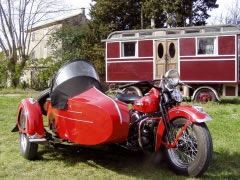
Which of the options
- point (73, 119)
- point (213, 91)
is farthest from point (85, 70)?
point (213, 91)

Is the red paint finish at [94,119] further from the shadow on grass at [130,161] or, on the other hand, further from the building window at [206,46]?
the building window at [206,46]

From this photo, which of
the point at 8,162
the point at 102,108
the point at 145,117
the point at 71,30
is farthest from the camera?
the point at 71,30

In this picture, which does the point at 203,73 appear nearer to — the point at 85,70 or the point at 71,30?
the point at 85,70

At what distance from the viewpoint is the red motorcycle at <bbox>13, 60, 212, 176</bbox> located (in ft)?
16.6

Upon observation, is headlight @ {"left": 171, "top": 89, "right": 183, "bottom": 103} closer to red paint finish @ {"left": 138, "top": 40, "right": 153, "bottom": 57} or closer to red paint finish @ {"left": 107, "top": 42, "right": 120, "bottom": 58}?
red paint finish @ {"left": 138, "top": 40, "right": 153, "bottom": 57}

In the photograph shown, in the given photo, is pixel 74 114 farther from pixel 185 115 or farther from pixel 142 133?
pixel 185 115

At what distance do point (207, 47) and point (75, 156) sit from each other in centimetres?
1040

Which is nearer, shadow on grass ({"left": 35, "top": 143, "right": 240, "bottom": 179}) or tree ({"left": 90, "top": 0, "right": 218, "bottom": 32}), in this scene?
shadow on grass ({"left": 35, "top": 143, "right": 240, "bottom": 179})

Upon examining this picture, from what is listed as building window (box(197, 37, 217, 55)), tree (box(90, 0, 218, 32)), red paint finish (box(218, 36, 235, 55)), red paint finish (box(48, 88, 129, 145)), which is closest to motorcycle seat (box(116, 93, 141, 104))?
red paint finish (box(48, 88, 129, 145))

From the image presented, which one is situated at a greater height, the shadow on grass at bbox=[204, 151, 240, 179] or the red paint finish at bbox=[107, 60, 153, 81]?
the red paint finish at bbox=[107, 60, 153, 81]

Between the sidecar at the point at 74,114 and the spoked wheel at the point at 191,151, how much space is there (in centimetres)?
58

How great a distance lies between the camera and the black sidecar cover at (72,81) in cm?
576

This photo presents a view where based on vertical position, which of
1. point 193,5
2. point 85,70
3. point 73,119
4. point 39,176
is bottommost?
point 39,176

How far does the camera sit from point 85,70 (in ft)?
20.0
